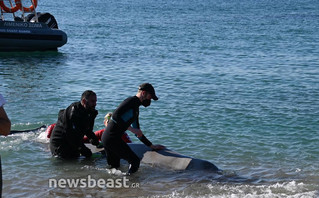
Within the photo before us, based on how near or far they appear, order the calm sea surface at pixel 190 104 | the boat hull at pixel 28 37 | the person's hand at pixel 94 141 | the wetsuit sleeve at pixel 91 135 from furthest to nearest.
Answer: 1. the boat hull at pixel 28 37
2. the person's hand at pixel 94 141
3. the wetsuit sleeve at pixel 91 135
4. the calm sea surface at pixel 190 104

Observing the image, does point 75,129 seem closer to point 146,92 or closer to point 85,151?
point 85,151

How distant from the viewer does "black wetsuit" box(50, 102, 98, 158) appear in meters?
8.31

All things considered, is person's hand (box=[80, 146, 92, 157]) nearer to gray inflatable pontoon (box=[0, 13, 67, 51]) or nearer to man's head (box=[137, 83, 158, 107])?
man's head (box=[137, 83, 158, 107])

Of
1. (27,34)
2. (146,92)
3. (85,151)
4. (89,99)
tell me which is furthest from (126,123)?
(27,34)

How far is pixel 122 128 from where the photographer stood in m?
7.66

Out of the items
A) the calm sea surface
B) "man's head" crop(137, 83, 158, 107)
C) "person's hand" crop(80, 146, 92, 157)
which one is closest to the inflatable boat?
the calm sea surface

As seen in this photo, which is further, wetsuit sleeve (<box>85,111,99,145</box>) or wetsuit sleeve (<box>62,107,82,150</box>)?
wetsuit sleeve (<box>85,111,99,145</box>)

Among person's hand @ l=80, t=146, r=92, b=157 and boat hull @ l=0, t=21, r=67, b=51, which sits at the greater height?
boat hull @ l=0, t=21, r=67, b=51

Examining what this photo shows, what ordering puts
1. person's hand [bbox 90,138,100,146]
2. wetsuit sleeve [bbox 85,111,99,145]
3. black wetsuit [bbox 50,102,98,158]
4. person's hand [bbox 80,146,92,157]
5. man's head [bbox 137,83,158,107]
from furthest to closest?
person's hand [bbox 80,146,92,157]
person's hand [bbox 90,138,100,146]
wetsuit sleeve [bbox 85,111,99,145]
black wetsuit [bbox 50,102,98,158]
man's head [bbox 137,83,158,107]

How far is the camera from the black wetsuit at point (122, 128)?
24.6 feet

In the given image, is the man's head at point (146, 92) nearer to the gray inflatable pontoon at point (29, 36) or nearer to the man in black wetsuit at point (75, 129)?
the man in black wetsuit at point (75, 129)

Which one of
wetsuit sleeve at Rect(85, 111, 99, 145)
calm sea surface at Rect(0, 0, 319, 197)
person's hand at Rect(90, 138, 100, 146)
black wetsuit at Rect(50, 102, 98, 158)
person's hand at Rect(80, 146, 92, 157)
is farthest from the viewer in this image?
person's hand at Rect(80, 146, 92, 157)

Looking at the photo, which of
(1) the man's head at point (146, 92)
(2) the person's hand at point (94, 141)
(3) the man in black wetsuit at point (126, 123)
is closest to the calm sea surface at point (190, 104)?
(2) the person's hand at point (94, 141)

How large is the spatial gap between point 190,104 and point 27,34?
35.6ft
